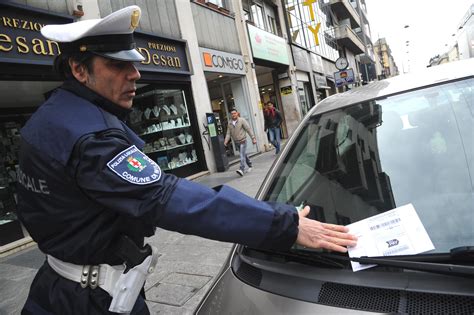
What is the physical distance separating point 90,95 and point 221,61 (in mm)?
11360

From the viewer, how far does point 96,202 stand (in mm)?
1317

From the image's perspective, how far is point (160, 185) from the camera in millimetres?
1253

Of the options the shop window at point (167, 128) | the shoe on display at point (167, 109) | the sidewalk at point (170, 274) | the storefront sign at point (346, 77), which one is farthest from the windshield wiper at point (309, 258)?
the storefront sign at point (346, 77)

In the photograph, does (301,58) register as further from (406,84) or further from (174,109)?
(406,84)

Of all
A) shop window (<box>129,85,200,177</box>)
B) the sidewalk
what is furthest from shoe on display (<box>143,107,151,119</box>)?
the sidewalk

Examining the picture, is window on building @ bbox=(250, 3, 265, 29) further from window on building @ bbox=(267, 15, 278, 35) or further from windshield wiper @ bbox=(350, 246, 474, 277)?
windshield wiper @ bbox=(350, 246, 474, 277)

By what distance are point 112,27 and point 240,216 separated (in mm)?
826

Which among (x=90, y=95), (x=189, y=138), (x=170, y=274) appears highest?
(x=90, y=95)

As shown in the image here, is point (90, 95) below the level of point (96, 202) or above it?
above

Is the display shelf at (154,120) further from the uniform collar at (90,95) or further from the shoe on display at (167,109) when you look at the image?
the uniform collar at (90,95)

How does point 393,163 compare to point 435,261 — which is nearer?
A: point 435,261

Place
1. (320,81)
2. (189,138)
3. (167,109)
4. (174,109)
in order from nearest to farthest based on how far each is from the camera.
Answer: (167,109), (174,109), (189,138), (320,81)

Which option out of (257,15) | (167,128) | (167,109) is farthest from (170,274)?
Result: (257,15)

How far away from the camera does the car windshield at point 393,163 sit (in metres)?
1.58
